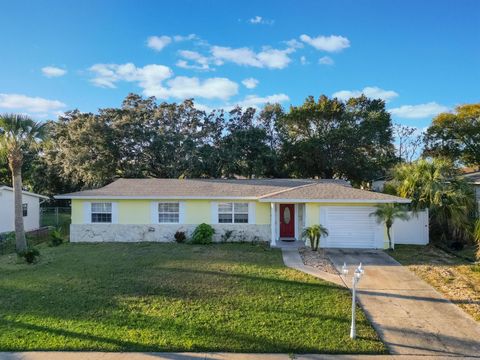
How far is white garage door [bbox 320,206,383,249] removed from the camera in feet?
53.0

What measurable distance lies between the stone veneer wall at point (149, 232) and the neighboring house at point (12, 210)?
765 centimetres

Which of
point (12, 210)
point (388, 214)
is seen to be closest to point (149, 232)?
point (388, 214)

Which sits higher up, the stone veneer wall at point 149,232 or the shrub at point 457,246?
the stone veneer wall at point 149,232

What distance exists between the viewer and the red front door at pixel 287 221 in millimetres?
18031

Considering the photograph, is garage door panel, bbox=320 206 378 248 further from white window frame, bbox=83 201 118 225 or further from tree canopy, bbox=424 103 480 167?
tree canopy, bbox=424 103 480 167

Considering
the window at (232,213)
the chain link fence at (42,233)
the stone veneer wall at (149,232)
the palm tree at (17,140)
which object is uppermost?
the palm tree at (17,140)

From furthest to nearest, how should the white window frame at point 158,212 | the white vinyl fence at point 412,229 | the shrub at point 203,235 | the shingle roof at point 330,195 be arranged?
the white window frame at point 158,212, the shrub at point 203,235, the white vinyl fence at point 412,229, the shingle roof at point 330,195

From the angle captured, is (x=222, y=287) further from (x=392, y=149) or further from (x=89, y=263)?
(x=392, y=149)

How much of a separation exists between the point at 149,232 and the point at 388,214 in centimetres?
1135

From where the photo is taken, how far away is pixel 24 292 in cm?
948

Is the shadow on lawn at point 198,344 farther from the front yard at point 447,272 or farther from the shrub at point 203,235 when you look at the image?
the shrub at point 203,235

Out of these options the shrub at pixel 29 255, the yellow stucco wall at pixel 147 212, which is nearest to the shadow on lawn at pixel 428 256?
the yellow stucco wall at pixel 147 212

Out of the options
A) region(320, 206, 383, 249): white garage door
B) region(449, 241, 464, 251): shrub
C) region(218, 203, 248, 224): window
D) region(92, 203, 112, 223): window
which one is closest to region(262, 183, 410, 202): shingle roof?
region(320, 206, 383, 249): white garage door

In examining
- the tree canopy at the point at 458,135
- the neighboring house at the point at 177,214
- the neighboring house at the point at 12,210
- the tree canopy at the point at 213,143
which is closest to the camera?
the neighboring house at the point at 177,214
